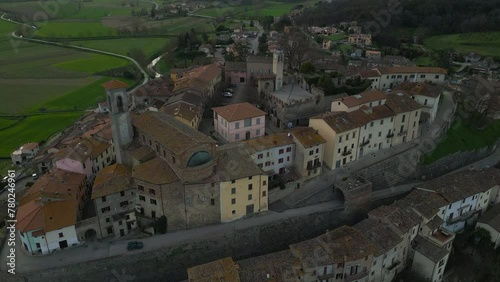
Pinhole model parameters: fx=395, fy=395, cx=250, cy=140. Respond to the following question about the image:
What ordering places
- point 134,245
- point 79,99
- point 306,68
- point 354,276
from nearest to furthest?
1. point 354,276
2. point 134,245
3. point 306,68
4. point 79,99

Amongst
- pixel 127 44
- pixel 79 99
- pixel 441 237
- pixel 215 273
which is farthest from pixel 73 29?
pixel 441 237

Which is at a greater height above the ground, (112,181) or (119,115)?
(119,115)

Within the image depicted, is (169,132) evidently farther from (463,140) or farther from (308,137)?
(463,140)

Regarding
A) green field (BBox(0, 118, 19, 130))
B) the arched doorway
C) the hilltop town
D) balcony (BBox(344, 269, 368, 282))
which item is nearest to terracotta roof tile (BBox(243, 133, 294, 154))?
the hilltop town

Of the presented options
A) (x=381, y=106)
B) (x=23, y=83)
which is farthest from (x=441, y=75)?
(x=23, y=83)

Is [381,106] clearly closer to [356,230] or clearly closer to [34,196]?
[356,230]
